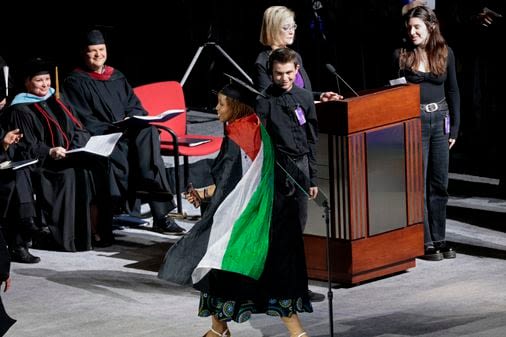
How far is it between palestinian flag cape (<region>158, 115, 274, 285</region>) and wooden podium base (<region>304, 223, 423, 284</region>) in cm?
167

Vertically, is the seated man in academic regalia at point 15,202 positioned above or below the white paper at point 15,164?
below

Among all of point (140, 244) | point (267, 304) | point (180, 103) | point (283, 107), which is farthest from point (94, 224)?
point (267, 304)

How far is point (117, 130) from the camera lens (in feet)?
38.3

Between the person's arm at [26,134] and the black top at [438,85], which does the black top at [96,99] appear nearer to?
the person's arm at [26,134]

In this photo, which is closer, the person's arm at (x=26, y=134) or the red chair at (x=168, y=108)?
the person's arm at (x=26, y=134)

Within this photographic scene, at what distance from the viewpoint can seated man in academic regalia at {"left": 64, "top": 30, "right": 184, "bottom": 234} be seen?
11578mm

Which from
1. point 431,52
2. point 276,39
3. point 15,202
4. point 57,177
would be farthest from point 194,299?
point 431,52

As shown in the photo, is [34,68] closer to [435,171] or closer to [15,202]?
[15,202]

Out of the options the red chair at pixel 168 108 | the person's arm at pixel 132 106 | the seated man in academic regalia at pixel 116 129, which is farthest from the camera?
the red chair at pixel 168 108

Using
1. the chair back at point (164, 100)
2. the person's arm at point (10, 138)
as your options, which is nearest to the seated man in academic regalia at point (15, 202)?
the person's arm at point (10, 138)

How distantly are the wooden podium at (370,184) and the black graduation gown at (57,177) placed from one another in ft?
6.60

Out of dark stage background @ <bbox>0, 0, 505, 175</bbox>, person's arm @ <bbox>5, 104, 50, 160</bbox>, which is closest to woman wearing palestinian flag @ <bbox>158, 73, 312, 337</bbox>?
person's arm @ <bbox>5, 104, 50, 160</bbox>

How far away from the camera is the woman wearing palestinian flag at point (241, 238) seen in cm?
805

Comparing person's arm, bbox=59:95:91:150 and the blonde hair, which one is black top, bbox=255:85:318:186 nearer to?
the blonde hair
